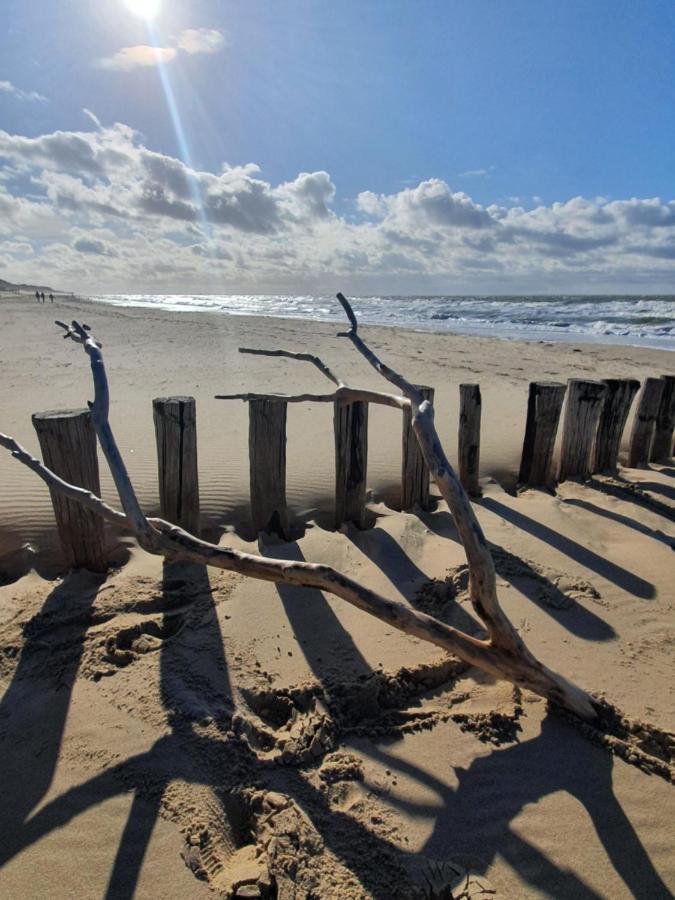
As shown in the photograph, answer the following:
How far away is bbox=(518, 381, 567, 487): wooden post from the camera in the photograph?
410cm

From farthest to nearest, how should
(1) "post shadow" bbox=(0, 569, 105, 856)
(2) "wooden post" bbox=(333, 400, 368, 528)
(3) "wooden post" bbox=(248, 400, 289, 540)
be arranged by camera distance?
(2) "wooden post" bbox=(333, 400, 368, 528) < (3) "wooden post" bbox=(248, 400, 289, 540) < (1) "post shadow" bbox=(0, 569, 105, 856)

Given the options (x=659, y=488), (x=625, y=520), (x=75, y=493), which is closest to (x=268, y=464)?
(x=75, y=493)

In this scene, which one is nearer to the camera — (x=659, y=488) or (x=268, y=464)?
(x=268, y=464)

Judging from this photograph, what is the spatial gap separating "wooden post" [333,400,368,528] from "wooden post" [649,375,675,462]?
10.4 feet

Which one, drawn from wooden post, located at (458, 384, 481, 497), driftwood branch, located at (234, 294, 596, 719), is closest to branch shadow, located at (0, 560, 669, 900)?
driftwood branch, located at (234, 294, 596, 719)

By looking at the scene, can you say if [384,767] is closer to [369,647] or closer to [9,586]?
[369,647]

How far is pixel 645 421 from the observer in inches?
193

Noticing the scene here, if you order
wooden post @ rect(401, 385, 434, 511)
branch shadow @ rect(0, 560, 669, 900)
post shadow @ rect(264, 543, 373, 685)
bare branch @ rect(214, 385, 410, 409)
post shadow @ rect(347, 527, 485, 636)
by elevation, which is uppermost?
bare branch @ rect(214, 385, 410, 409)

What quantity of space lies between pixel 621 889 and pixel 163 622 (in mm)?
2012

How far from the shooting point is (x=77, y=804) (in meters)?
1.66

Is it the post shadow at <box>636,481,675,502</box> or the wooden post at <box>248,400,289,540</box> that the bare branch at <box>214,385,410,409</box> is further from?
the post shadow at <box>636,481,675,502</box>

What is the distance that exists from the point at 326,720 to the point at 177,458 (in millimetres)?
1771

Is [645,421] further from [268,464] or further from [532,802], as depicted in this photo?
[532,802]

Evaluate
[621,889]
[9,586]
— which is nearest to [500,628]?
[621,889]
